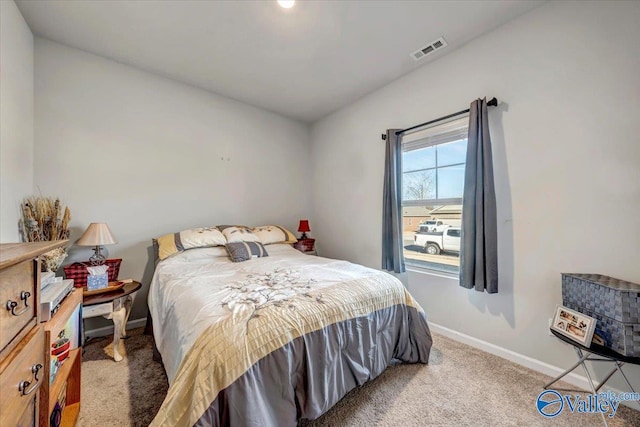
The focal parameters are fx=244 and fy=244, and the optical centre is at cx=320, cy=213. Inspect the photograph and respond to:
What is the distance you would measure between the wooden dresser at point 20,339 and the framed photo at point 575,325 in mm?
2433

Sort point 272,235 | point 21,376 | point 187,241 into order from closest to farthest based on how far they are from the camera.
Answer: point 21,376
point 187,241
point 272,235

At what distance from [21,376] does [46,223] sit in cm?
197

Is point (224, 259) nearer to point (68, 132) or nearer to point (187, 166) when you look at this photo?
point (187, 166)

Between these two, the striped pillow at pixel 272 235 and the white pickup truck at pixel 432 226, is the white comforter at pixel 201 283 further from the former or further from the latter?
the white pickup truck at pixel 432 226

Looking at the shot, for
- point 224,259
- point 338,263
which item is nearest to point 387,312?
point 338,263

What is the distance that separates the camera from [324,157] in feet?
12.6

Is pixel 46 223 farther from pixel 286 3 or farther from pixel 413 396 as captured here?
pixel 413 396

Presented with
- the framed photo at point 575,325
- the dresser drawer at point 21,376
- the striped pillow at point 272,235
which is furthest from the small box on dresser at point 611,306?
the striped pillow at point 272,235

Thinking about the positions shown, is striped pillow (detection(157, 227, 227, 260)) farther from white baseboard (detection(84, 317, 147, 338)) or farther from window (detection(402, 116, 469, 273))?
window (detection(402, 116, 469, 273))

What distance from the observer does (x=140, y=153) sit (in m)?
2.63

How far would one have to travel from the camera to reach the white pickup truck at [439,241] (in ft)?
8.02

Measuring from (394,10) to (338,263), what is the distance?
2.10 metres

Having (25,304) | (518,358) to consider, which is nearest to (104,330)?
(25,304)

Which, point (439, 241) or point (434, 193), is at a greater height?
point (434, 193)
